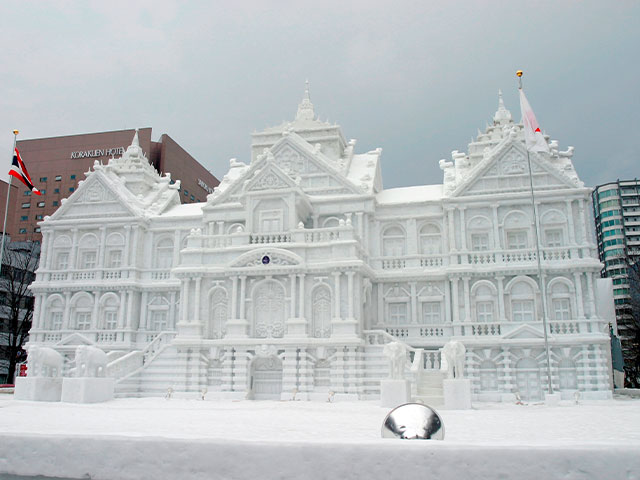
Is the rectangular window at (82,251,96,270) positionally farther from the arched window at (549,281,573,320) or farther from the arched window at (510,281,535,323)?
the arched window at (549,281,573,320)

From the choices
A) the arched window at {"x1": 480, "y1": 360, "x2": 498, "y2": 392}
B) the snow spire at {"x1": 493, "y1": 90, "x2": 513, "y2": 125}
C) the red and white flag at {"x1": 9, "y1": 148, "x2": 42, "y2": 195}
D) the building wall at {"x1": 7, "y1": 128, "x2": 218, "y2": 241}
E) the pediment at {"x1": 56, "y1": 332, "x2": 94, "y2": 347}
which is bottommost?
the arched window at {"x1": 480, "y1": 360, "x2": 498, "y2": 392}

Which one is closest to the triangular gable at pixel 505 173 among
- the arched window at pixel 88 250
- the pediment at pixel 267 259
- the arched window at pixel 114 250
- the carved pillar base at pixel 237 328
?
the pediment at pixel 267 259

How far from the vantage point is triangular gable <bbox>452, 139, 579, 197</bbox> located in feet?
118

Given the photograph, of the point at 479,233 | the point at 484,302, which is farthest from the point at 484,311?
the point at 479,233

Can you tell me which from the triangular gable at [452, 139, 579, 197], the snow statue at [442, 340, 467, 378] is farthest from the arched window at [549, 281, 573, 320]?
the snow statue at [442, 340, 467, 378]

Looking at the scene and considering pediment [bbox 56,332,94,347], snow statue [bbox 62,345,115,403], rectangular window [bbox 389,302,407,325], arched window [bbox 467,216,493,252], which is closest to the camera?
snow statue [bbox 62,345,115,403]

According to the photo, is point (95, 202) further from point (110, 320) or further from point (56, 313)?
point (110, 320)

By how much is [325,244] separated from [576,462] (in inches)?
1075

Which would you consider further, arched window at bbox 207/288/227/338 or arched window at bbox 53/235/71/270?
arched window at bbox 53/235/71/270

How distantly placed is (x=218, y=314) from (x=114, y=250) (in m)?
12.9

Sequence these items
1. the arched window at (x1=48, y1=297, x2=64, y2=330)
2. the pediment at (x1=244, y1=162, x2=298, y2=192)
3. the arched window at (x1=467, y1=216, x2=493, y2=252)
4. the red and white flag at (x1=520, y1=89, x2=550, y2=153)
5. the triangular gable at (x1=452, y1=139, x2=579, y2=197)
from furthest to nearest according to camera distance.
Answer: the arched window at (x1=48, y1=297, x2=64, y2=330) < the arched window at (x1=467, y1=216, x2=493, y2=252) < the pediment at (x1=244, y1=162, x2=298, y2=192) < the triangular gable at (x1=452, y1=139, x2=579, y2=197) < the red and white flag at (x1=520, y1=89, x2=550, y2=153)

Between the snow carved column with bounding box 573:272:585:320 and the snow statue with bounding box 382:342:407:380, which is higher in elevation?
the snow carved column with bounding box 573:272:585:320

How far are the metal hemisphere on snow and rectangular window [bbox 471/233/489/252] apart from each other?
2987 cm

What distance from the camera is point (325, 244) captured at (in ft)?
108
